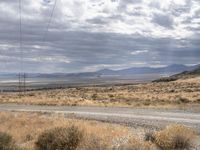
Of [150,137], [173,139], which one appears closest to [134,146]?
[173,139]

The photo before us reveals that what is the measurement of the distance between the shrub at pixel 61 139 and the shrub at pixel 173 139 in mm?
2958

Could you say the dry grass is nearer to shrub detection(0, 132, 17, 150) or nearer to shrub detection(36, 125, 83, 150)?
shrub detection(36, 125, 83, 150)

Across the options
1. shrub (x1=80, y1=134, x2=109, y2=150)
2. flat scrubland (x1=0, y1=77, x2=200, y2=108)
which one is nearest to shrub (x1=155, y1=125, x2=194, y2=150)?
shrub (x1=80, y1=134, x2=109, y2=150)

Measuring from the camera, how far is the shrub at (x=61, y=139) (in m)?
16.1

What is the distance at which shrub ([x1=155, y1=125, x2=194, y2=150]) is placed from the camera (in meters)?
15.7

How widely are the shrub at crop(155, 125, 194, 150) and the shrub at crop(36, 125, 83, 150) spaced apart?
296 centimetres

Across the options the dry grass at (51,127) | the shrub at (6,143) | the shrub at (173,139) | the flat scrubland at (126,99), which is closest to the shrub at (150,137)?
the shrub at (173,139)

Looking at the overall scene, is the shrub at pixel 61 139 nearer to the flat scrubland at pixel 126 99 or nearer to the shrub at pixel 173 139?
→ the shrub at pixel 173 139

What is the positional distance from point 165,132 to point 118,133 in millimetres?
3667

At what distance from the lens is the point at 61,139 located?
16.1 meters

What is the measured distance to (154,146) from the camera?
1541 centimetres

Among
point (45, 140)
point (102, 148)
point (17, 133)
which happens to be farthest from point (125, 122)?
point (102, 148)

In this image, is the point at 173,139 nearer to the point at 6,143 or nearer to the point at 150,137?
the point at 150,137

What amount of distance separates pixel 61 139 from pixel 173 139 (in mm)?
4045
